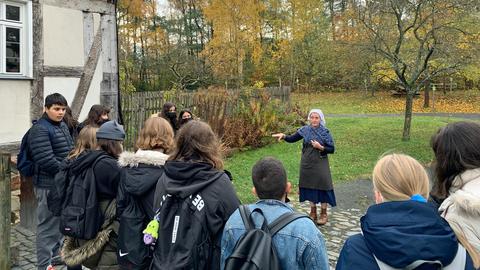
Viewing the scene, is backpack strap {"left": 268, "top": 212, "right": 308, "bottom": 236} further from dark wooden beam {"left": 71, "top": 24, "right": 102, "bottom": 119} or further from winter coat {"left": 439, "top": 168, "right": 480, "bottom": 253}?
dark wooden beam {"left": 71, "top": 24, "right": 102, "bottom": 119}

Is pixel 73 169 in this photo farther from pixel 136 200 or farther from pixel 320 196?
pixel 320 196

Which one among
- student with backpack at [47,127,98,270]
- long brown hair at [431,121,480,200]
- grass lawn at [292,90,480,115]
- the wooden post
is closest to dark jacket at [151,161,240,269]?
student with backpack at [47,127,98,270]

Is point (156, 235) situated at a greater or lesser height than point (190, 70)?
lesser

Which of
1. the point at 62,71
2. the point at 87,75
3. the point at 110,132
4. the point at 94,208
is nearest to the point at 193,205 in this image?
the point at 94,208

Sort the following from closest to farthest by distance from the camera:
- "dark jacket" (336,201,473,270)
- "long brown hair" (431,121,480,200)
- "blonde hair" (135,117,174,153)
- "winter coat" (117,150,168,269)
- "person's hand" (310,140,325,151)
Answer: "dark jacket" (336,201,473,270) → "long brown hair" (431,121,480,200) → "winter coat" (117,150,168,269) → "blonde hair" (135,117,174,153) → "person's hand" (310,140,325,151)

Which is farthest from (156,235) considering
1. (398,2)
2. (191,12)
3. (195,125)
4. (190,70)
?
(191,12)

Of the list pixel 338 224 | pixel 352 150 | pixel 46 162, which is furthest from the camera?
pixel 352 150

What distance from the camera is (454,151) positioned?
2.55 meters

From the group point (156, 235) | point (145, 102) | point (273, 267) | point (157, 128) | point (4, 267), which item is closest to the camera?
point (273, 267)

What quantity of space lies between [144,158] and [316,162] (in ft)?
12.0

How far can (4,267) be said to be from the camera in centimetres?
435

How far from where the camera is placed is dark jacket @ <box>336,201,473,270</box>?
6.24ft

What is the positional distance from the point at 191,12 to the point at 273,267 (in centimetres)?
3739

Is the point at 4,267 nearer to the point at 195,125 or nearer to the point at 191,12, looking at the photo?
the point at 195,125
